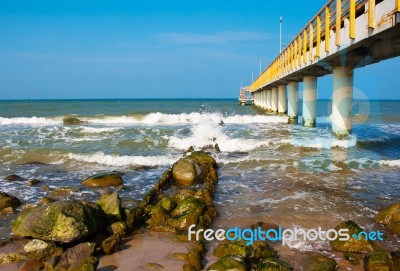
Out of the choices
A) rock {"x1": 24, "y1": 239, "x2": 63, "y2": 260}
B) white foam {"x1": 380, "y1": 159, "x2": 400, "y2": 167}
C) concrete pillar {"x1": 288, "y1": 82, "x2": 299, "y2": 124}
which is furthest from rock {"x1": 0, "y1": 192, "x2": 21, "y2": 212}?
concrete pillar {"x1": 288, "y1": 82, "x2": 299, "y2": 124}

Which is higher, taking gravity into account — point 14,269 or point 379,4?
point 379,4

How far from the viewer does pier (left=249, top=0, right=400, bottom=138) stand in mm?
8484

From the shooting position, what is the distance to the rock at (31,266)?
481 cm

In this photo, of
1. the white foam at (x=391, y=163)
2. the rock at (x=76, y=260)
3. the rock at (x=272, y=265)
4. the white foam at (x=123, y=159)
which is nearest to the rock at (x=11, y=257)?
the rock at (x=76, y=260)

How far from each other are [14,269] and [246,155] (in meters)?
10.1

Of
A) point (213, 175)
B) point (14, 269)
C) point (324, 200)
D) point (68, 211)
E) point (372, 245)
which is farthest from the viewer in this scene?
point (213, 175)

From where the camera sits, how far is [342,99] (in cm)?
1653

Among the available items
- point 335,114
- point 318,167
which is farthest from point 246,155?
point 335,114

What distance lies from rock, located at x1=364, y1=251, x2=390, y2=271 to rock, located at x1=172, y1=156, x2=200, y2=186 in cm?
543

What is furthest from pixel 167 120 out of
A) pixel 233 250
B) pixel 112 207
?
pixel 233 250

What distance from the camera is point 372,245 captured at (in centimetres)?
528

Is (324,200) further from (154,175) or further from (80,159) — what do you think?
(80,159)

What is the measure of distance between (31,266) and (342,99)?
49.1ft

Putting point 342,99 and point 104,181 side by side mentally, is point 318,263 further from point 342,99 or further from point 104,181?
point 342,99
